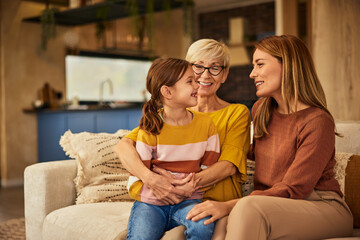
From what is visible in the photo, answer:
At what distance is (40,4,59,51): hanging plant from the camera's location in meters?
6.14

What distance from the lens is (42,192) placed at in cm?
227

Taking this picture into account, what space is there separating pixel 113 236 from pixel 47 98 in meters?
5.01

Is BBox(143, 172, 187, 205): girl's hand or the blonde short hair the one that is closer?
BBox(143, 172, 187, 205): girl's hand

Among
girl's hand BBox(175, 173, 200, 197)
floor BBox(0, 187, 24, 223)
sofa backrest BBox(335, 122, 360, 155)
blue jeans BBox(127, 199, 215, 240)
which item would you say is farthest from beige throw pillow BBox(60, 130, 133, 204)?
floor BBox(0, 187, 24, 223)

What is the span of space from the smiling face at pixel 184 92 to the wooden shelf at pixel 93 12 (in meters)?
3.95

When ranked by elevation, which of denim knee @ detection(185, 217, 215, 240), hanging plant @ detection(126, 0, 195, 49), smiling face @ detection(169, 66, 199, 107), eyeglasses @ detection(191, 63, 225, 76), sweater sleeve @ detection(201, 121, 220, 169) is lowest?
denim knee @ detection(185, 217, 215, 240)

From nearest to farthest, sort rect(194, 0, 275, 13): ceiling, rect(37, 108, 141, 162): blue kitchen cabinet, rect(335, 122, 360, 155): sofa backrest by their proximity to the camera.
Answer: rect(335, 122, 360, 155): sofa backrest < rect(37, 108, 141, 162): blue kitchen cabinet < rect(194, 0, 275, 13): ceiling

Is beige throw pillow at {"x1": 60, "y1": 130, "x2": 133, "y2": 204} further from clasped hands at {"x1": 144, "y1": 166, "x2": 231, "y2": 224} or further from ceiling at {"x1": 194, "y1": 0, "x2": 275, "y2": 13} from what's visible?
ceiling at {"x1": 194, "y1": 0, "x2": 275, "y2": 13}

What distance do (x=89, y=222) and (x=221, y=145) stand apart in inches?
27.6

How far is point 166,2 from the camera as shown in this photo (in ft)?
17.6

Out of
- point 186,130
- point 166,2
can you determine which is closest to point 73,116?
point 166,2

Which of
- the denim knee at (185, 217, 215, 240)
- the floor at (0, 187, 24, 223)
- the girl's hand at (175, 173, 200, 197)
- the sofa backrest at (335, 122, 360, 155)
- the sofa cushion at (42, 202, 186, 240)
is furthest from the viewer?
the floor at (0, 187, 24, 223)

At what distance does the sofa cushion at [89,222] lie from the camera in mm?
1962

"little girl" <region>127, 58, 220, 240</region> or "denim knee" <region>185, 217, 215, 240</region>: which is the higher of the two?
"little girl" <region>127, 58, 220, 240</region>
